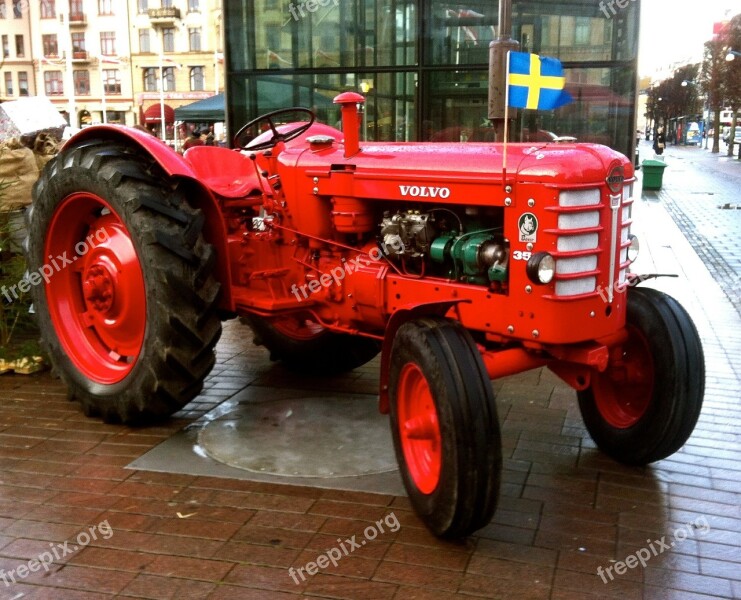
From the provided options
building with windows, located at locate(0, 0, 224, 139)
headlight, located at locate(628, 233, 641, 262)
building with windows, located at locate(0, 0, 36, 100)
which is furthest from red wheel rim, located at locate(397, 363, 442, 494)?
building with windows, located at locate(0, 0, 36, 100)

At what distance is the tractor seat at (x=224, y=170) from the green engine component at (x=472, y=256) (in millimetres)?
1379

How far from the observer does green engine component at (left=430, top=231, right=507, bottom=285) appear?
350 centimetres

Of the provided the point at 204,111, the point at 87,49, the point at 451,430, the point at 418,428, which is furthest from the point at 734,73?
the point at 451,430

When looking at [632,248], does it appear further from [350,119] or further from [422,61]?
[422,61]

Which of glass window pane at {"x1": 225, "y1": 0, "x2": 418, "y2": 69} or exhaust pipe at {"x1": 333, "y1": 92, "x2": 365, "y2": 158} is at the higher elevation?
glass window pane at {"x1": 225, "y1": 0, "x2": 418, "y2": 69}

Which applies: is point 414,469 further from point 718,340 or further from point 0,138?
point 0,138

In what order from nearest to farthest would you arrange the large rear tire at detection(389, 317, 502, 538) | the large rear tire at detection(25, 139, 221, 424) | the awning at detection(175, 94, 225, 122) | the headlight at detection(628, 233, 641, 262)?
the large rear tire at detection(389, 317, 502, 538) → the headlight at detection(628, 233, 641, 262) → the large rear tire at detection(25, 139, 221, 424) → the awning at detection(175, 94, 225, 122)

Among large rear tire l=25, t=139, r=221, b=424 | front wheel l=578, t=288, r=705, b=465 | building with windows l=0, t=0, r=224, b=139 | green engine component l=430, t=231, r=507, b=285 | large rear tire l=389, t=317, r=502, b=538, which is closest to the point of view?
large rear tire l=389, t=317, r=502, b=538

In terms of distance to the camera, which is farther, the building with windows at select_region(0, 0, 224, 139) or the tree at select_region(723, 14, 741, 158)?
the building with windows at select_region(0, 0, 224, 139)

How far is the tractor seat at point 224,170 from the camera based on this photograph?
15.4 ft

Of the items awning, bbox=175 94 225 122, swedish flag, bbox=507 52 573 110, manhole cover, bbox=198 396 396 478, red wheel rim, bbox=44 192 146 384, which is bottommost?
manhole cover, bbox=198 396 396 478

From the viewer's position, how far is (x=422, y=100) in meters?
8.14

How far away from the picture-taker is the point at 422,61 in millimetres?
8062

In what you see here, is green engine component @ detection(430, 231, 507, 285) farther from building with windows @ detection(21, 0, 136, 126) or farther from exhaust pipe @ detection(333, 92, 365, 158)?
building with windows @ detection(21, 0, 136, 126)
